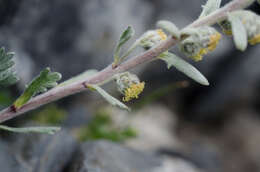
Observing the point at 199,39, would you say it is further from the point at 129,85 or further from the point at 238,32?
the point at 129,85

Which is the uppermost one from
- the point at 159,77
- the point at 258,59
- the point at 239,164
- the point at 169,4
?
the point at 258,59

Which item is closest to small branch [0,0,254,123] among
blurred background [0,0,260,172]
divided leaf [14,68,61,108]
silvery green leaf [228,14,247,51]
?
divided leaf [14,68,61,108]

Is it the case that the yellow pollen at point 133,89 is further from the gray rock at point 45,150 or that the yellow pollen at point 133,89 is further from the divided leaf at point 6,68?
the gray rock at point 45,150

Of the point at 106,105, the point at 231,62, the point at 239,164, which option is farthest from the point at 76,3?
the point at 239,164

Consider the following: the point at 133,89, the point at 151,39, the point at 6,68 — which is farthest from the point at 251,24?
the point at 6,68

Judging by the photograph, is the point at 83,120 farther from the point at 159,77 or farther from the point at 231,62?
the point at 231,62
